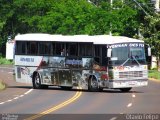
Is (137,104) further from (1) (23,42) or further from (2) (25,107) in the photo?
(1) (23,42)

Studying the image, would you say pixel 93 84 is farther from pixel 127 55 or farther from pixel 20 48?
pixel 20 48

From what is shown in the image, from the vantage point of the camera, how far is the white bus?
1468 inches

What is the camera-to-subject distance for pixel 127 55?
37.5 meters

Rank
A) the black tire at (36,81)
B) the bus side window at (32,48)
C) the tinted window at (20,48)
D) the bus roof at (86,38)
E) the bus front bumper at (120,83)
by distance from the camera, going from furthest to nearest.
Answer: the tinted window at (20,48) < the black tire at (36,81) < the bus side window at (32,48) < the bus roof at (86,38) < the bus front bumper at (120,83)

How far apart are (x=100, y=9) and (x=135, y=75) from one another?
3540cm

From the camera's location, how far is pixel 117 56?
122 ft

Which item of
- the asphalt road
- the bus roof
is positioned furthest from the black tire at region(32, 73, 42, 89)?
the asphalt road

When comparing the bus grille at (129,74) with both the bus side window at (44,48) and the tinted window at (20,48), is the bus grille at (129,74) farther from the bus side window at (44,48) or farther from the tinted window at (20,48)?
the tinted window at (20,48)

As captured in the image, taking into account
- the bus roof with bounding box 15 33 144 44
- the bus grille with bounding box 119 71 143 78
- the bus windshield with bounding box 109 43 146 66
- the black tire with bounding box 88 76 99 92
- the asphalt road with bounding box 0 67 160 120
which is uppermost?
the bus roof with bounding box 15 33 144 44

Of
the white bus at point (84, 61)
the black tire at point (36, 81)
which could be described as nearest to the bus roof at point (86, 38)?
the white bus at point (84, 61)

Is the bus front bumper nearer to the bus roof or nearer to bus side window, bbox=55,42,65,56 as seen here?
the bus roof

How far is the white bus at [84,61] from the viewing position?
37281 millimetres

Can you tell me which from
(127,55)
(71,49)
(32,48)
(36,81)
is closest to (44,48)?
(32,48)

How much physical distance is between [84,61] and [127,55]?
2.55 metres
